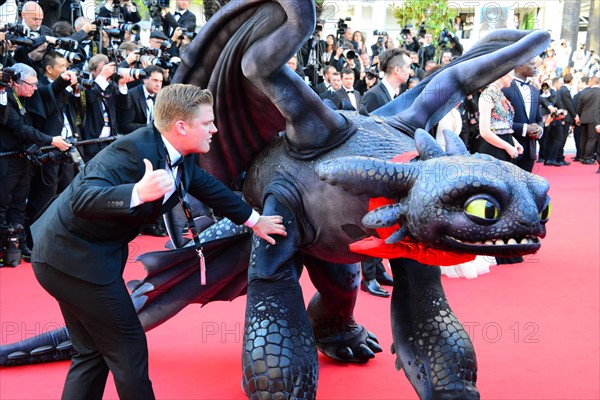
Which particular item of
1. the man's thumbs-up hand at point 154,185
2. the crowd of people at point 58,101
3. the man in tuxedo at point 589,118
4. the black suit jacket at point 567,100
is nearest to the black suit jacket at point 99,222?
the man's thumbs-up hand at point 154,185

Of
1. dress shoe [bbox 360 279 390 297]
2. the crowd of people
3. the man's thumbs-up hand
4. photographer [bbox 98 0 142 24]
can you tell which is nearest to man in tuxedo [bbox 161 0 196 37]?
photographer [bbox 98 0 142 24]

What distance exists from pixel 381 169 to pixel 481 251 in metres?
0.38

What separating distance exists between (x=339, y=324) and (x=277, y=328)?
3.55 ft

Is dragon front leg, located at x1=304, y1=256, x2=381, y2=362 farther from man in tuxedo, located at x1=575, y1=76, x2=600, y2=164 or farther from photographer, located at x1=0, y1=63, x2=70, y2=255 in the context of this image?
man in tuxedo, located at x1=575, y1=76, x2=600, y2=164

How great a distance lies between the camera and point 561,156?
40.6 ft

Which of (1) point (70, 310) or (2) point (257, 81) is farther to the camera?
(2) point (257, 81)

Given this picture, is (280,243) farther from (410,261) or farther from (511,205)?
(511,205)

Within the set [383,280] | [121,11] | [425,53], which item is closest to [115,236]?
[383,280]

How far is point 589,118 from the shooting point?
1206cm

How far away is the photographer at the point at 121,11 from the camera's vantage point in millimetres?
8148

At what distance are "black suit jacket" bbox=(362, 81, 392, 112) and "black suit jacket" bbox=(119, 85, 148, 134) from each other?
8.22ft

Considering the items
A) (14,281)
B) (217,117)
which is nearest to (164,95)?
(217,117)

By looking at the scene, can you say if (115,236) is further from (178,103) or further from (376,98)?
(376,98)

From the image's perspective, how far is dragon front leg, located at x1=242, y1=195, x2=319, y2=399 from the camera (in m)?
2.28
